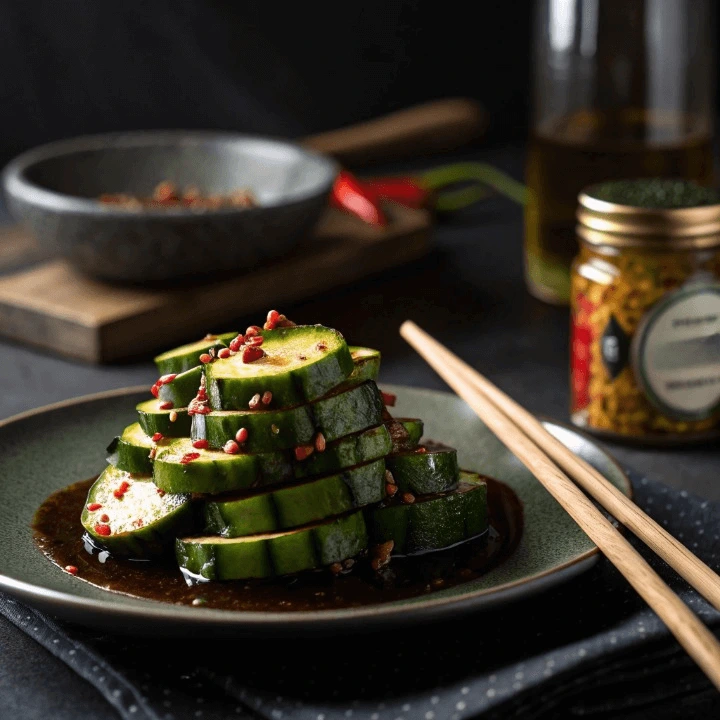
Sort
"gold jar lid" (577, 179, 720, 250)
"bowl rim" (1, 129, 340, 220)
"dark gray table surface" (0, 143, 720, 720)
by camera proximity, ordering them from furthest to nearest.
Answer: "bowl rim" (1, 129, 340, 220) < "dark gray table surface" (0, 143, 720, 720) < "gold jar lid" (577, 179, 720, 250)

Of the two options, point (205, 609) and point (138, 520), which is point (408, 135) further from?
point (205, 609)

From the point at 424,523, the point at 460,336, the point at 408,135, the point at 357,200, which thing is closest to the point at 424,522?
the point at 424,523

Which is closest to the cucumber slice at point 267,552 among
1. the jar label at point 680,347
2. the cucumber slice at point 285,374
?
the cucumber slice at point 285,374

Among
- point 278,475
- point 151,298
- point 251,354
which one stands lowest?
point 151,298

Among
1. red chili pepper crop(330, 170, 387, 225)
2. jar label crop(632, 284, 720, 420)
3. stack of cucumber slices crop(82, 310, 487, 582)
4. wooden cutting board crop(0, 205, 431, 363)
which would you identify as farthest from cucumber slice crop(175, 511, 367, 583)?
red chili pepper crop(330, 170, 387, 225)

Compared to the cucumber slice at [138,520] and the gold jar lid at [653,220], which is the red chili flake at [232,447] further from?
the gold jar lid at [653,220]

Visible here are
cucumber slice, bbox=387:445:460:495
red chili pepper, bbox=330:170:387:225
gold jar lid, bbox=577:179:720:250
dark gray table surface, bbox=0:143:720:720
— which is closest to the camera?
cucumber slice, bbox=387:445:460:495

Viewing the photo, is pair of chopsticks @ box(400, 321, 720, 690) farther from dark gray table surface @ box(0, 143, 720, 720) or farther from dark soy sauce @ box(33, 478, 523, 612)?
dark gray table surface @ box(0, 143, 720, 720)
